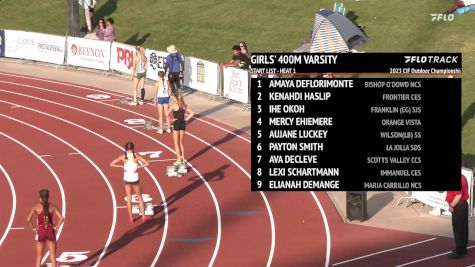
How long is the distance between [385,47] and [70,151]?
590 inches

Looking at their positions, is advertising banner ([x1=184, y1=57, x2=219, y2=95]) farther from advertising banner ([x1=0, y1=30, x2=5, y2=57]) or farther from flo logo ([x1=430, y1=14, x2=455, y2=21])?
flo logo ([x1=430, y1=14, x2=455, y2=21])

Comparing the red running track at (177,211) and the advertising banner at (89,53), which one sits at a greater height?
the advertising banner at (89,53)

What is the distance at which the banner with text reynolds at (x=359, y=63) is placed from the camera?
15.0 m

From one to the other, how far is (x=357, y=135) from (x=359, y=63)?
1.12 m

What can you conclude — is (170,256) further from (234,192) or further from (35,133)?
(35,133)

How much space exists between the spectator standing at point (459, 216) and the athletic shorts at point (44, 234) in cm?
730

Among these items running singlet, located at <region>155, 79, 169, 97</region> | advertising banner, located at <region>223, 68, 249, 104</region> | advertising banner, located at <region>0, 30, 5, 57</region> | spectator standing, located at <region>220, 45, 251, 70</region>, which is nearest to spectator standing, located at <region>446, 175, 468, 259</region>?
running singlet, located at <region>155, 79, 169, 97</region>

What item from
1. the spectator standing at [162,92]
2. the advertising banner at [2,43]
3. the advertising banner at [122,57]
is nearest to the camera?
the spectator standing at [162,92]

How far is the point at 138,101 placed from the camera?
3403 cm

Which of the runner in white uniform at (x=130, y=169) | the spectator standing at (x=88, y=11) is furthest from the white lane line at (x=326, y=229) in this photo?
the spectator standing at (x=88, y=11)

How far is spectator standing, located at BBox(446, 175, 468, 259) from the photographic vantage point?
19.8 metres

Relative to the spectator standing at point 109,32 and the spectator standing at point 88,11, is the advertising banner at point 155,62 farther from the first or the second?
the spectator standing at point 88,11

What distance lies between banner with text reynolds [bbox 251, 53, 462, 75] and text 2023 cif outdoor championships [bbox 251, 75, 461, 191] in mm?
278

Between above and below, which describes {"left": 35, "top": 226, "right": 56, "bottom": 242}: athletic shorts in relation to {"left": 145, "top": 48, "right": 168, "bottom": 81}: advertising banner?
below
